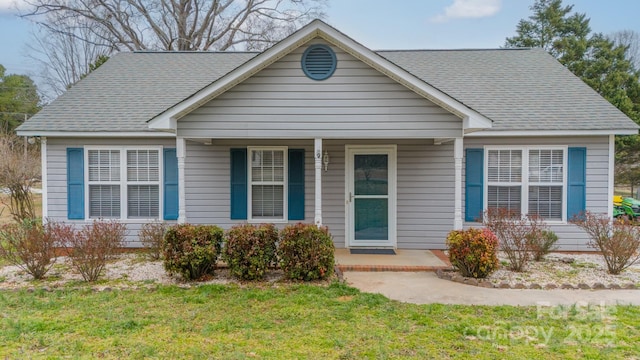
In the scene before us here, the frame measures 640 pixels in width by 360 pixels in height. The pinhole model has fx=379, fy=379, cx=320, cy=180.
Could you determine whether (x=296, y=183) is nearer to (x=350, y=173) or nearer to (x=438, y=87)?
(x=350, y=173)

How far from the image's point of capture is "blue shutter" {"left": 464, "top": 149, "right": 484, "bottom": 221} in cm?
780

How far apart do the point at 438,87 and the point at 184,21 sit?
52.7 feet

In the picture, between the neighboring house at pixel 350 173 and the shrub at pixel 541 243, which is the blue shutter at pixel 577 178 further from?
the shrub at pixel 541 243

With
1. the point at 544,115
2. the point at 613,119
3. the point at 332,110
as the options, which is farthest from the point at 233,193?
the point at 613,119

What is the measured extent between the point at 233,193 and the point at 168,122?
229 centimetres

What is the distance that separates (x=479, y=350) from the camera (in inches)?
138

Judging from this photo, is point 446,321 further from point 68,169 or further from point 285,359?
point 68,169

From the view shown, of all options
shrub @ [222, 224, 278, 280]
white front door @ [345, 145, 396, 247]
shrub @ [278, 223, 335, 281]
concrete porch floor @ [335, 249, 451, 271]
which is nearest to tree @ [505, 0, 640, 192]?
white front door @ [345, 145, 396, 247]

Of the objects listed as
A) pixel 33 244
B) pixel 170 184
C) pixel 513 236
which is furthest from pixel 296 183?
pixel 33 244

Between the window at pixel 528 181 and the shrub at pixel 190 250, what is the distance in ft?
18.2

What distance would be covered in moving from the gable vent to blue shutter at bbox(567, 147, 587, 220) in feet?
17.2

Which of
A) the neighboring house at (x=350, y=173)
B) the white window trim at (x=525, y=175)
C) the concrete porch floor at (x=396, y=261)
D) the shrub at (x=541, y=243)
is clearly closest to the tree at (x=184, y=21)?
the neighboring house at (x=350, y=173)

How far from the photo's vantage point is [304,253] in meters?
5.59

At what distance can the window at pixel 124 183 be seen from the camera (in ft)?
26.3
